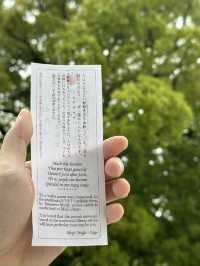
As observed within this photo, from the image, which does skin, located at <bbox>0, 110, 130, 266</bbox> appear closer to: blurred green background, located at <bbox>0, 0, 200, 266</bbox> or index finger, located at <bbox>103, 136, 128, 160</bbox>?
index finger, located at <bbox>103, 136, 128, 160</bbox>

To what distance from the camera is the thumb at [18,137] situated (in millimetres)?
855

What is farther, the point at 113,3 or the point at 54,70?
the point at 113,3

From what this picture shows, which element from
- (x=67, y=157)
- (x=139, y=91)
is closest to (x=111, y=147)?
(x=67, y=157)

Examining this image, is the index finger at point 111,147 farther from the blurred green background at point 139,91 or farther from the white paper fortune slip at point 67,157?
the blurred green background at point 139,91

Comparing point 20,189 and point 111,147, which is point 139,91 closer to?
point 111,147

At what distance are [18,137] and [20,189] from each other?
0.08m

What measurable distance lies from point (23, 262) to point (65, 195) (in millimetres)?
164

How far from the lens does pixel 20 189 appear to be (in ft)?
2.81

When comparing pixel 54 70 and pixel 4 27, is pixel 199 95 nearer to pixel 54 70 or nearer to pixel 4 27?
pixel 4 27

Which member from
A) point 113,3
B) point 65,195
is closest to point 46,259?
point 65,195

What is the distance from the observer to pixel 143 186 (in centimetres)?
350

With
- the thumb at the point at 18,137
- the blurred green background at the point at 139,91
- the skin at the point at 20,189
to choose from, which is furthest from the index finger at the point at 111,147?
the blurred green background at the point at 139,91

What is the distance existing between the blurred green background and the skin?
84.6 inches

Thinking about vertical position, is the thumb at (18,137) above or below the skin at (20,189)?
above
